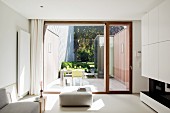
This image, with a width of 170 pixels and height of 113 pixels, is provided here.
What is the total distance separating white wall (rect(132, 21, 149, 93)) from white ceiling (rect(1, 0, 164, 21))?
0.66 meters

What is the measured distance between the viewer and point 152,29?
15.5ft

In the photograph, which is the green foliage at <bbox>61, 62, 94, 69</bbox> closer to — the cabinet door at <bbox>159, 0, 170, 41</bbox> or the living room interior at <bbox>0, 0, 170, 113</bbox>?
the living room interior at <bbox>0, 0, 170, 113</bbox>

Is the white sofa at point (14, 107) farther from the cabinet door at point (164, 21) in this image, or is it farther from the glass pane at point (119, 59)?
the glass pane at point (119, 59)

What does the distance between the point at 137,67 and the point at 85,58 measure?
1908 mm

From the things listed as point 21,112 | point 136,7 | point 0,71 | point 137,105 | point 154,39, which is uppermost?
point 136,7

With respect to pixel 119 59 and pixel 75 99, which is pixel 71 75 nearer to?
pixel 119 59

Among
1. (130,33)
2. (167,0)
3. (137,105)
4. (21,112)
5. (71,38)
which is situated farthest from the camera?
(71,38)

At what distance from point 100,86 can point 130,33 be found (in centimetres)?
219

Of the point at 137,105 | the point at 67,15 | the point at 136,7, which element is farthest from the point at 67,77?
the point at 136,7

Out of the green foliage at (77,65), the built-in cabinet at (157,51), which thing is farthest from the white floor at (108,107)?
the green foliage at (77,65)

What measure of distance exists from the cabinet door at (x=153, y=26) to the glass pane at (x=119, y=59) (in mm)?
2085

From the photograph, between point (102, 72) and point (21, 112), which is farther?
point (102, 72)

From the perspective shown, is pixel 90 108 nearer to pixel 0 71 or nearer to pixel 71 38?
pixel 0 71

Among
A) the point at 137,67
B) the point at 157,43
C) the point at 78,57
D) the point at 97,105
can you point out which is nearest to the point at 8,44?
the point at 97,105
